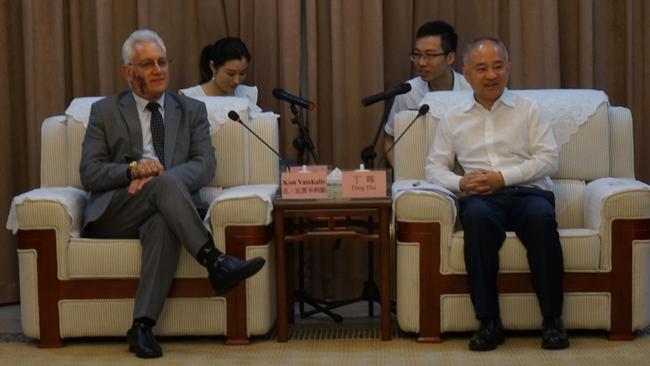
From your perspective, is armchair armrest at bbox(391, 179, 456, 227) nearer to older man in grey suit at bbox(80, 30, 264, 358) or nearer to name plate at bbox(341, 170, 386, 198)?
name plate at bbox(341, 170, 386, 198)

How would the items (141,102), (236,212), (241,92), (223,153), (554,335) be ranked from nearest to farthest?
(554,335) → (236,212) → (141,102) → (223,153) → (241,92)

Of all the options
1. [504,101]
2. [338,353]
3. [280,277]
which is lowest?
[338,353]

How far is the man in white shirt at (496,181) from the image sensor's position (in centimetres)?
363

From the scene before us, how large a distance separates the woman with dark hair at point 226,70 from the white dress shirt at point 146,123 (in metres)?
0.51

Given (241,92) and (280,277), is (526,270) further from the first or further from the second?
→ (241,92)

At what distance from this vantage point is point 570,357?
11.5ft

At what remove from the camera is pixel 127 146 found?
156 inches

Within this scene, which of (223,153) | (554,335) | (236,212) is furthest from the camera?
(223,153)

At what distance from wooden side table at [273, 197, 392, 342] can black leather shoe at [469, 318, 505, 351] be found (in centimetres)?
35

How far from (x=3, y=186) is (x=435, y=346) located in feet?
7.18

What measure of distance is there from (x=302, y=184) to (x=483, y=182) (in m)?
0.66

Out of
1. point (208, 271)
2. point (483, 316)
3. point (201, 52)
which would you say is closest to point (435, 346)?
point (483, 316)

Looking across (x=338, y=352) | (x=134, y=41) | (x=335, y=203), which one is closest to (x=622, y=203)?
(x=335, y=203)

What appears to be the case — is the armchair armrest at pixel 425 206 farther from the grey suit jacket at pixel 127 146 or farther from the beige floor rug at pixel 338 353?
the grey suit jacket at pixel 127 146
